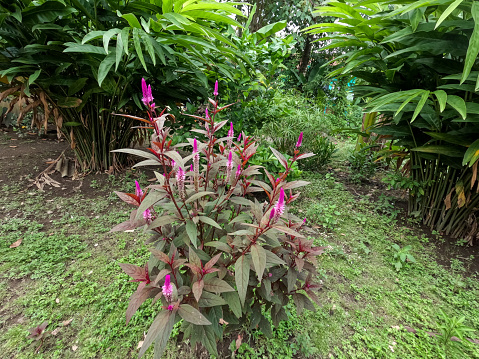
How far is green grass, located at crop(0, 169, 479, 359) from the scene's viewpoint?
117 centimetres

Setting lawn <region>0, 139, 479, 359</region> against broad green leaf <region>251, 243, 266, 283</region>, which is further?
lawn <region>0, 139, 479, 359</region>

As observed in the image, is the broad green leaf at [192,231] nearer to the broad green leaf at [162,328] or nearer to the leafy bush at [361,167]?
the broad green leaf at [162,328]

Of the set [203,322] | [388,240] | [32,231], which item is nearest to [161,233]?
[203,322]

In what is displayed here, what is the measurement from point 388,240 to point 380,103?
1099 millimetres

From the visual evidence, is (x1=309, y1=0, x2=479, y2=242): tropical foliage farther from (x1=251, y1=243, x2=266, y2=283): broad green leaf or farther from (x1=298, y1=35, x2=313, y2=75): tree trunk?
(x1=298, y1=35, x2=313, y2=75): tree trunk

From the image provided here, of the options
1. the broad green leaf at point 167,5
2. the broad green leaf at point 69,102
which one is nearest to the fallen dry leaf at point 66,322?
the broad green leaf at point 69,102

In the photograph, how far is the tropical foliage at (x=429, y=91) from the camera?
A: 141 cm

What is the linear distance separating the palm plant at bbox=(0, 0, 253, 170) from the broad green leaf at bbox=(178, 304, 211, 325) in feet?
4.49

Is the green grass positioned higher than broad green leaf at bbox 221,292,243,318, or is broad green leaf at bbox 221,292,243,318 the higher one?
broad green leaf at bbox 221,292,243,318

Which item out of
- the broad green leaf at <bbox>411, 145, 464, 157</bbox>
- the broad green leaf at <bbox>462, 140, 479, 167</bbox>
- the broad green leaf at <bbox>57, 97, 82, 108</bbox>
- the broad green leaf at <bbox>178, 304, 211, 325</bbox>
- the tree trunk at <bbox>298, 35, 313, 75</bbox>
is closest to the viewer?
the broad green leaf at <bbox>178, 304, 211, 325</bbox>

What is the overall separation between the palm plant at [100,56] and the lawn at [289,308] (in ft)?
2.08

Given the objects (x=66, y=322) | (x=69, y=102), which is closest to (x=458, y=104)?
(x=66, y=322)

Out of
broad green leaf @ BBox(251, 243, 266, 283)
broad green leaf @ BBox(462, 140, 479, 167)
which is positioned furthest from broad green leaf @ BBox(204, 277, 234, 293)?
broad green leaf @ BBox(462, 140, 479, 167)

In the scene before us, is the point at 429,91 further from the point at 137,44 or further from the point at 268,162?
the point at 137,44
